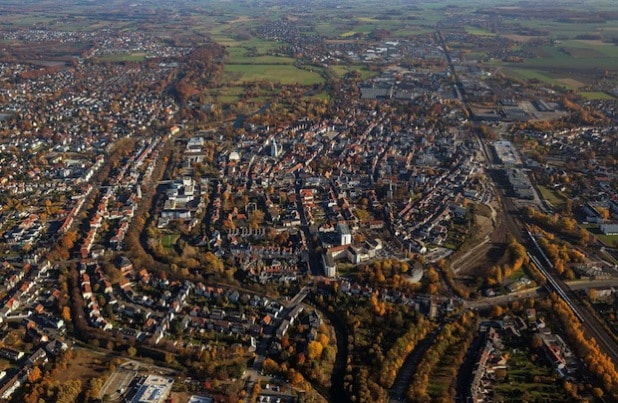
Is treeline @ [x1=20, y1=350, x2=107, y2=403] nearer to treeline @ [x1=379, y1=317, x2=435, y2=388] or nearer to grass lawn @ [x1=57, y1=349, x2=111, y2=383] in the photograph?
grass lawn @ [x1=57, y1=349, x2=111, y2=383]

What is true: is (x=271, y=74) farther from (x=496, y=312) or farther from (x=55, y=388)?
(x=55, y=388)

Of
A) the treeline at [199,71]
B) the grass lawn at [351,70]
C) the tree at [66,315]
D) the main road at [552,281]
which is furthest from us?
the grass lawn at [351,70]

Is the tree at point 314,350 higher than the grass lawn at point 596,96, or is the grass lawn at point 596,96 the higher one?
the grass lawn at point 596,96

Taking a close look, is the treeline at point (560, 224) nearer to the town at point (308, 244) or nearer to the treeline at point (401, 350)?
the town at point (308, 244)

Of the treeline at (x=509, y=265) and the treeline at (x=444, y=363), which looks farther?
the treeline at (x=509, y=265)

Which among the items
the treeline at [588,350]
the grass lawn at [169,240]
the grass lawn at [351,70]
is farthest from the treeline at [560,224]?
the grass lawn at [351,70]

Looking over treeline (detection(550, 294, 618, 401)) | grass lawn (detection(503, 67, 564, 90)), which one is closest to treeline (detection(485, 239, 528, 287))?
treeline (detection(550, 294, 618, 401))

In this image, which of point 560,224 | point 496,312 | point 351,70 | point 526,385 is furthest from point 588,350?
point 351,70

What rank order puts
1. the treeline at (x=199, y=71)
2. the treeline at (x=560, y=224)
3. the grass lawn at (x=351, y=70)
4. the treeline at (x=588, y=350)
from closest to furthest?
the treeline at (x=588, y=350)
the treeline at (x=560, y=224)
the treeline at (x=199, y=71)
the grass lawn at (x=351, y=70)

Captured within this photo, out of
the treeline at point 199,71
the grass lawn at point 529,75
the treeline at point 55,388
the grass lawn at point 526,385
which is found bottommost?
the grass lawn at point 526,385

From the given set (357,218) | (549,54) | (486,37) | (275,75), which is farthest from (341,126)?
(486,37)
